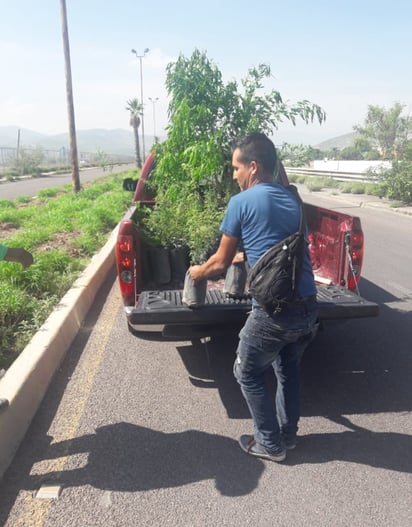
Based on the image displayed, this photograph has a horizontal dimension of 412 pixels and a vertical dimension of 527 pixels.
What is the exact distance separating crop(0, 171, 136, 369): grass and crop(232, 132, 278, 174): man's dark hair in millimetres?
2745

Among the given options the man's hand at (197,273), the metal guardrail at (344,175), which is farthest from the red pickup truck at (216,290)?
the metal guardrail at (344,175)

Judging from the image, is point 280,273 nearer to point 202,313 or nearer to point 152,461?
point 202,313

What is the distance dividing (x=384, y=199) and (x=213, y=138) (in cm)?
1666

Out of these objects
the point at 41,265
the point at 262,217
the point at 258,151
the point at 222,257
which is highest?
the point at 258,151

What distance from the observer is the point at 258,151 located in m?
2.72

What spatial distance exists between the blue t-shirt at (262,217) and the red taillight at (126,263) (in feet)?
4.89

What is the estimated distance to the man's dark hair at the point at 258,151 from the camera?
2723 millimetres

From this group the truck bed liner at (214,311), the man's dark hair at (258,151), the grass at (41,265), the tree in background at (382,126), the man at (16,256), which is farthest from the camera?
the tree in background at (382,126)

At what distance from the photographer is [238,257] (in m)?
3.29

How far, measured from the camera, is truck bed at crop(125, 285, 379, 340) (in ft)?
11.5

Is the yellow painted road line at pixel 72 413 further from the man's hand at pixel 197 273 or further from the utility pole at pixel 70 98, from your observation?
the utility pole at pixel 70 98

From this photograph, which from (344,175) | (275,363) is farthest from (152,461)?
(344,175)

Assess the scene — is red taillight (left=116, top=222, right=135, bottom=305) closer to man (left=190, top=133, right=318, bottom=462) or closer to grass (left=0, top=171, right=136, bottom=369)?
Answer: grass (left=0, top=171, right=136, bottom=369)

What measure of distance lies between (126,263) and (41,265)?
2662 mm
